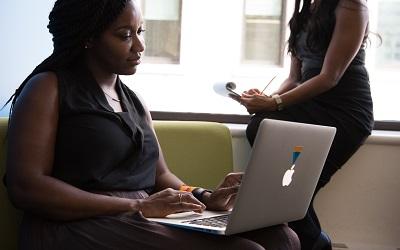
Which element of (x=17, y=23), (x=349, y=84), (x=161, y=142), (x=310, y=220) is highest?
(x=17, y=23)

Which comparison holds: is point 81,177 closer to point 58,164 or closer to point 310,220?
point 58,164

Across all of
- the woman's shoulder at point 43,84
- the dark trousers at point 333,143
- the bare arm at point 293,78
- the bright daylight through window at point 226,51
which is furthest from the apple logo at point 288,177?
the bright daylight through window at point 226,51

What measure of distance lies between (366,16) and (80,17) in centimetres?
108

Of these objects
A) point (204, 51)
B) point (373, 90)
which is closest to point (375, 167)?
point (373, 90)

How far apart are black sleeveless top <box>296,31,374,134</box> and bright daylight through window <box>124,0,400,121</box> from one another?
0.59 m

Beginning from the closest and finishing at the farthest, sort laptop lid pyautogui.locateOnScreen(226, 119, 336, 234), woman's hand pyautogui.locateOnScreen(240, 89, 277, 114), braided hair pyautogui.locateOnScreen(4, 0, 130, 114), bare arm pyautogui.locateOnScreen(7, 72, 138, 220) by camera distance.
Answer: laptop lid pyautogui.locateOnScreen(226, 119, 336, 234) < bare arm pyautogui.locateOnScreen(7, 72, 138, 220) < braided hair pyautogui.locateOnScreen(4, 0, 130, 114) < woman's hand pyautogui.locateOnScreen(240, 89, 277, 114)

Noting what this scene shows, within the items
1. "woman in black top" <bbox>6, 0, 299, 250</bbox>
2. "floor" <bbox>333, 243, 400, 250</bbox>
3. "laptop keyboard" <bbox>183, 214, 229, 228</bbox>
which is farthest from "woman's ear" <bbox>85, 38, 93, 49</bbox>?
"floor" <bbox>333, 243, 400, 250</bbox>

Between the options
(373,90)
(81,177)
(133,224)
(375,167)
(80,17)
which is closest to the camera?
(133,224)

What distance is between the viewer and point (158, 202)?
156 cm

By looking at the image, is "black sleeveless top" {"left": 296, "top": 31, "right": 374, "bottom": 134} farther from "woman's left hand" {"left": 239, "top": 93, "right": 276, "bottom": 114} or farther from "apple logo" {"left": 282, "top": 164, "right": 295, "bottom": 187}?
"apple logo" {"left": 282, "top": 164, "right": 295, "bottom": 187}

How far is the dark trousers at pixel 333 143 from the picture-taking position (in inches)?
93.1

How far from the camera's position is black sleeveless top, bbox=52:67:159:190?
5.30 ft

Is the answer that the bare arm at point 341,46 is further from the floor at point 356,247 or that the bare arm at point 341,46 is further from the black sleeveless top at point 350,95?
the floor at point 356,247

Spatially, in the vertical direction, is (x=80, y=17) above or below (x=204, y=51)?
above
